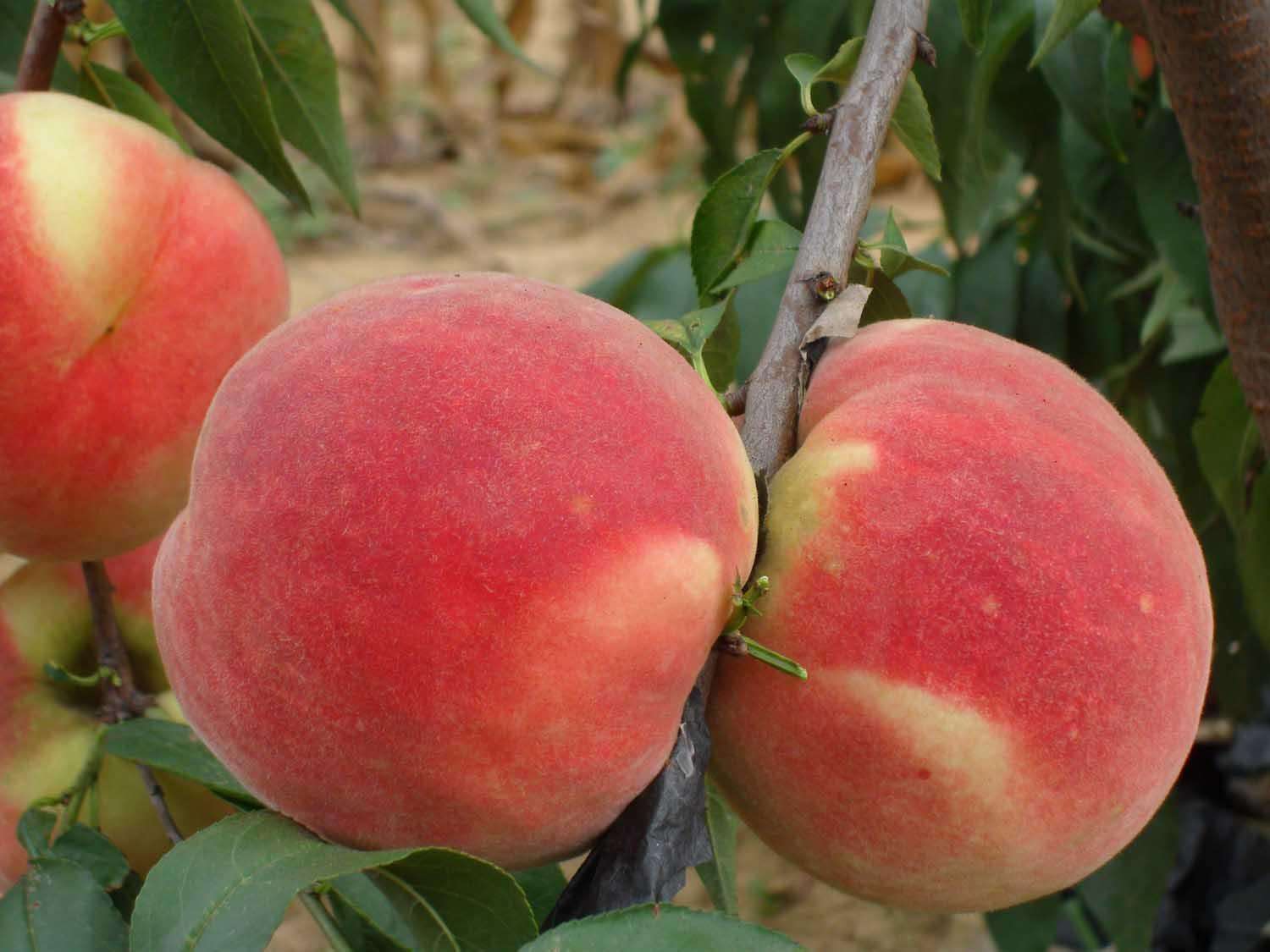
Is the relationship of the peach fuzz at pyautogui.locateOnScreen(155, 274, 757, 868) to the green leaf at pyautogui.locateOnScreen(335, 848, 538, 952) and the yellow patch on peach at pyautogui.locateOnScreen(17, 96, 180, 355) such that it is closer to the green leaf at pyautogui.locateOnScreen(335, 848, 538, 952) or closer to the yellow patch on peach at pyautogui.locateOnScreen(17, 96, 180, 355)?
the green leaf at pyautogui.locateOnScreen(335, 848, 538, 952)

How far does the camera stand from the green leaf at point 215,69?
0.66 meters

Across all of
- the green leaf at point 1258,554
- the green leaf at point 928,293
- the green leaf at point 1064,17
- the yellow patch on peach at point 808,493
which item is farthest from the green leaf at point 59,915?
the green leaf at point 928,293

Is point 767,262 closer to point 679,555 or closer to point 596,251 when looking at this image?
point 679,555

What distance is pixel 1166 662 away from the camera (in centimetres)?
48

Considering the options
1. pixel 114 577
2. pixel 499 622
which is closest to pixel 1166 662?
pixel 499 622

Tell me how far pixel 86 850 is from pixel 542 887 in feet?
0.71

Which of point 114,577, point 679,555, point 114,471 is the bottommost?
point 114,577

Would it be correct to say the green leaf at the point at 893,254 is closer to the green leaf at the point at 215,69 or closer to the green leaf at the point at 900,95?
the green leaf at the point at 900,95

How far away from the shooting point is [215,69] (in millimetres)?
676

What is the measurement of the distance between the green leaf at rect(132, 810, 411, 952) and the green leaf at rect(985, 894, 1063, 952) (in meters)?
0.80

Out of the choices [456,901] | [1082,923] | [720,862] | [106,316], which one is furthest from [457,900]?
[1082,923]

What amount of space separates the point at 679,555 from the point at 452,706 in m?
0.09

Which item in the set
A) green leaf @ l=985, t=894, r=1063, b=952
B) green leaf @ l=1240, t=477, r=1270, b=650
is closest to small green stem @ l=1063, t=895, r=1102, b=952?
green leaf @ l=985, t=894, r=1063, b=952

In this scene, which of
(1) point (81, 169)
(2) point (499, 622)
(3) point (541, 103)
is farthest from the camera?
(3) point (541, 103)
